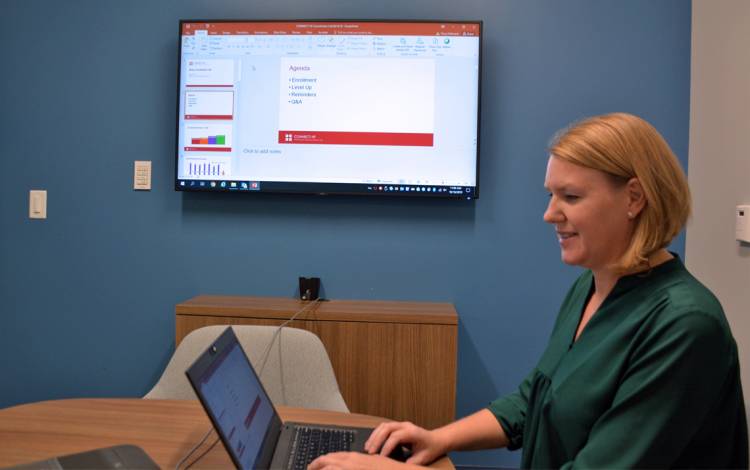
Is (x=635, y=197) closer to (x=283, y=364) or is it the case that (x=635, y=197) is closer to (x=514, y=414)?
(x=514, y=414)

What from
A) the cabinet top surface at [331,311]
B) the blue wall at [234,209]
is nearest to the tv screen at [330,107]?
the blue wall at [234,209]

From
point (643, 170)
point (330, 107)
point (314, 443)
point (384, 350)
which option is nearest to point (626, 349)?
point (643, 170)

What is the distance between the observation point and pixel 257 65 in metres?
2.62

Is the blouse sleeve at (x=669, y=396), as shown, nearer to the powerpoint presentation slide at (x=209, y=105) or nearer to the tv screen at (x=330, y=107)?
the tv screen at (x=330, y=107)

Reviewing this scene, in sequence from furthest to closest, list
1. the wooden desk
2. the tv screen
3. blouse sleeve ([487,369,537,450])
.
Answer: the tv screen
blouse sleeve ([487,369,537,450])
the wooden desk

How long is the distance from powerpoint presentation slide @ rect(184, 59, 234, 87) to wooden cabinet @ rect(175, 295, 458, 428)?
0.98 meters

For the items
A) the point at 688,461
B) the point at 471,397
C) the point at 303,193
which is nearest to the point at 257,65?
the point at 303,193

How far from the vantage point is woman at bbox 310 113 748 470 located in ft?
3.29

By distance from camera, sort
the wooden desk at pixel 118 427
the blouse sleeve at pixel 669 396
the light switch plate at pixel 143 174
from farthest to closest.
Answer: the light switch plate at pixel 143 174, the wooden desk at pixel 118 427, the blouse sleeve at pixel 669 396

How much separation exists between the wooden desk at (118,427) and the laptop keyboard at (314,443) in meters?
0.09

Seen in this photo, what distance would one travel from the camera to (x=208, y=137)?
2.65 metres

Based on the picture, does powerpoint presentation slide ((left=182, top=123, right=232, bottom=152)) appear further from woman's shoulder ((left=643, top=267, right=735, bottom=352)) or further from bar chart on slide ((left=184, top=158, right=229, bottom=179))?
woman's shoulder ((left=643, top=267, right=735, bottom=352))

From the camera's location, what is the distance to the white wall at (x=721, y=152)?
6.67 ft

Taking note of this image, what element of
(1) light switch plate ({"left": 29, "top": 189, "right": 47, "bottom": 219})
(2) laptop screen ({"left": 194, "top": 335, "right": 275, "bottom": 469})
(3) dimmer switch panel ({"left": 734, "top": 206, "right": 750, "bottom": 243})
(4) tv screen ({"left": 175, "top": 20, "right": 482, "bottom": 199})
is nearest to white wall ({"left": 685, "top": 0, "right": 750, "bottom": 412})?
(3) dimmer switch panel ({"left": 734, "top": 206, "right": 750, "bottom": 243})
